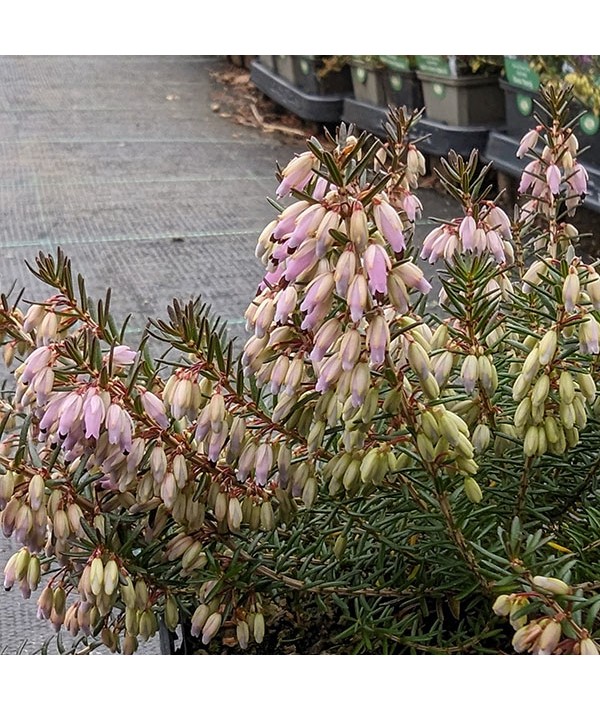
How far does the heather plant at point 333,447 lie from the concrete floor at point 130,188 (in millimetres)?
570

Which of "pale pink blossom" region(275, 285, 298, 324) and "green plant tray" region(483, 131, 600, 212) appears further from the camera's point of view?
"green plant tray" region(483, 131, 600, 212)

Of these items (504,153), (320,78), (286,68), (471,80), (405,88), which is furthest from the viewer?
(286,68)

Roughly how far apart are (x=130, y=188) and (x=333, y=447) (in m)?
3.21

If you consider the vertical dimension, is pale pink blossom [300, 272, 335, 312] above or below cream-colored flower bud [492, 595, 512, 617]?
above

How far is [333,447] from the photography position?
0.90 metres

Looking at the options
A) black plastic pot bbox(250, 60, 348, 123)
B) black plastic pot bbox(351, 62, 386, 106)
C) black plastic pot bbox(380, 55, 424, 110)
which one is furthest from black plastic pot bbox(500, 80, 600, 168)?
black plastic pot bbox(250, 60, 348, 123)

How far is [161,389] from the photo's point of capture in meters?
0.87

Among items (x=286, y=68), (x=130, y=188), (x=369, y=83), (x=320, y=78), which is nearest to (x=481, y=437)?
(x=130, y=188)

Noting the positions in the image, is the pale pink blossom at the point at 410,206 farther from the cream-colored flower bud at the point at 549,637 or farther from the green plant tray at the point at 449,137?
the green plant tray at the point at 449,137

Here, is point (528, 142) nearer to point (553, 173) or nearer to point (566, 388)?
point (553, 173)

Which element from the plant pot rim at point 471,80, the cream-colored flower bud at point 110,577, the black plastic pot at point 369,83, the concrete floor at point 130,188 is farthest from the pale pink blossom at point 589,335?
the black plastic pot at point 369,83

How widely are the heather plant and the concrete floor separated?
0.57 meters

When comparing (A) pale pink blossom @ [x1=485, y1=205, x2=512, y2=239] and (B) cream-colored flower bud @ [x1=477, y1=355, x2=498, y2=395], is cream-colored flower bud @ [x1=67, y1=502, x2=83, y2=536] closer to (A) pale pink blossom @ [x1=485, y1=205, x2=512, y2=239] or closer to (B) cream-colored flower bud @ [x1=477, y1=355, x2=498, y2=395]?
(B) cream-colored flower bud @ [x1=477, y1=355, x2=498, y2=395]

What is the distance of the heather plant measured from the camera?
67 cm
